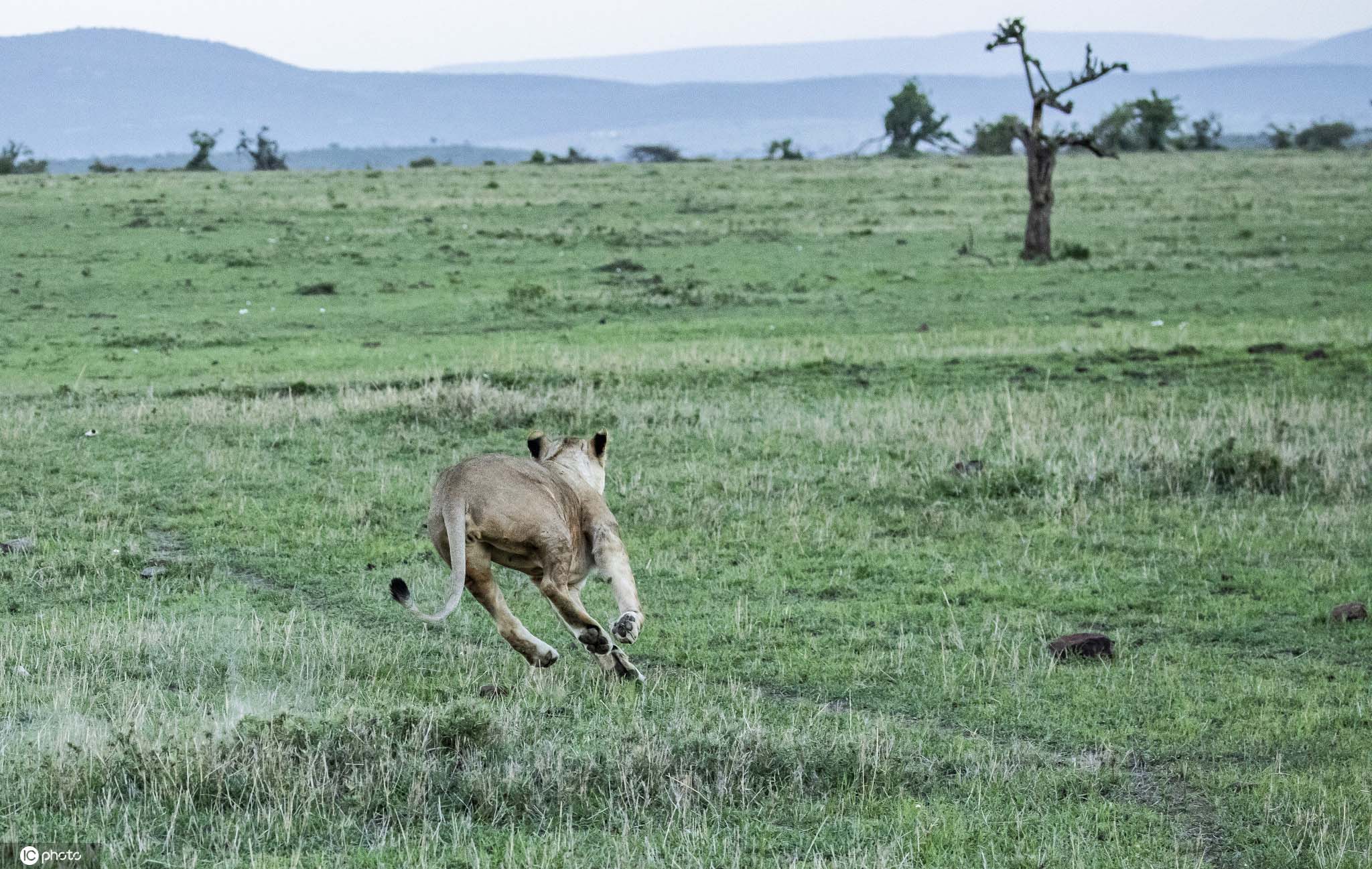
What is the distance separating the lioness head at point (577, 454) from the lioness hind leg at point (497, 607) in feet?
2.98

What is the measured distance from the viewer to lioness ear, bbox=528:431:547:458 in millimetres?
7531

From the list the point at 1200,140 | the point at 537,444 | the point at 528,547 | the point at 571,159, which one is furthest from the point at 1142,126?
the point at 528,547

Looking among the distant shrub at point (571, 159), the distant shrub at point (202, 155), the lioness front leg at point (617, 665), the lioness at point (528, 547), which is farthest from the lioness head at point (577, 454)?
the distant shrub at point (571, 159)

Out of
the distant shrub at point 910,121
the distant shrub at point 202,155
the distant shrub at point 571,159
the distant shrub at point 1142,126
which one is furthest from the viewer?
the distant shrub at point 1142,126

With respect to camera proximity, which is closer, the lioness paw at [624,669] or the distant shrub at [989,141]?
the lioness paw at [624,669]

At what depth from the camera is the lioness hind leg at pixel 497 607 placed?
6.73 metres

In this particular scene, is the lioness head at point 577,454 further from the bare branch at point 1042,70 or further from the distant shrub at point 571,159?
the distant shrub at point 571,159

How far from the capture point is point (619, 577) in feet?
22.8

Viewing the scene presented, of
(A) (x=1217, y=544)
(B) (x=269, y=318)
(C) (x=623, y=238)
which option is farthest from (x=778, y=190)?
(A) (x=1217, y=544)

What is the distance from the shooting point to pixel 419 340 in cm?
2181

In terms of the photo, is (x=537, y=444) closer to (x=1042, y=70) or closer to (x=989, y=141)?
(x=1042, y=70)

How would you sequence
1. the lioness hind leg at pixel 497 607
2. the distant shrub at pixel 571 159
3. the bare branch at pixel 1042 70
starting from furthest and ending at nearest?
1. the distant shrub at pixel 571 159
2. the bare branch at pixel 1042 70
3. the lioness hind leg at pixel 497 607

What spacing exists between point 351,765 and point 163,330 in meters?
18.0

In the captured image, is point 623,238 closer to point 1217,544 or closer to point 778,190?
point 778,190
